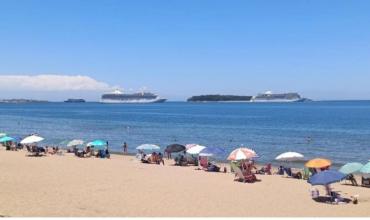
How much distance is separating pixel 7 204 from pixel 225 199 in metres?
6.36

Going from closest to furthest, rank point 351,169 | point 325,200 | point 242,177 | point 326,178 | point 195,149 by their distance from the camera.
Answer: point 325,200
point 326,178
point 351,169
point 242,177
point 195,149

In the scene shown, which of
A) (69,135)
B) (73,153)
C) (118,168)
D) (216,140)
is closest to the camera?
(118,168)

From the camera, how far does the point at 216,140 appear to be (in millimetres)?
47281

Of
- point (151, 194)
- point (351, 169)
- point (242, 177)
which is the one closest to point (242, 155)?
point (242, 177)

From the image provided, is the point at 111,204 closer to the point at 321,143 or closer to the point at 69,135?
the point at 321,143

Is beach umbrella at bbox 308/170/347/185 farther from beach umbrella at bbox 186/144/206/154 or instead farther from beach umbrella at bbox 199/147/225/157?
beach umbrella at bbox 186/144/206/154

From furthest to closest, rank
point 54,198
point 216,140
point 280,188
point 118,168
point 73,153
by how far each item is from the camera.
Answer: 1. point 216,140
2. point 73,153
3. point 118,168
4. point 280,188
5. point 54,198

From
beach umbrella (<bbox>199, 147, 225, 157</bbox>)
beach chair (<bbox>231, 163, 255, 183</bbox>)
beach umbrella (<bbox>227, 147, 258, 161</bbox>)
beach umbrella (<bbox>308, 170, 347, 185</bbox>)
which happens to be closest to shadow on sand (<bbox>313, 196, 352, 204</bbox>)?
beach umbrella (<bbox>308, 170, 347, 185</bbox>)

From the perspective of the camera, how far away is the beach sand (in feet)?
43.1

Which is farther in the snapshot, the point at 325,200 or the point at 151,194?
the point at 151,194

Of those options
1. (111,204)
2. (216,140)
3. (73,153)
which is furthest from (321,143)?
(111,204)

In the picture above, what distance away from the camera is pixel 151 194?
1591 cm

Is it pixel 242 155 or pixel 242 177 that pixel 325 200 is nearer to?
pixel 242 177

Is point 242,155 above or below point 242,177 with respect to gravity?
above
